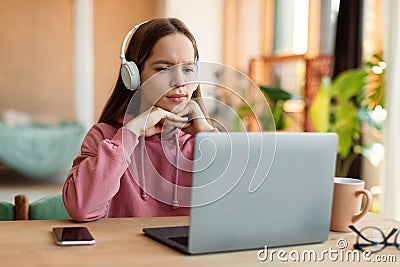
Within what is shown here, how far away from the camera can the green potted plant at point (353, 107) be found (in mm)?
3074

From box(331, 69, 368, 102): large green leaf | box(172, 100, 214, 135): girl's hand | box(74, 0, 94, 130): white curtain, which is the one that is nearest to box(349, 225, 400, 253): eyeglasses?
box(172, 100, 214, 135): girl's hand

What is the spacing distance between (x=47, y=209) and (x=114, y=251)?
532 millimetres

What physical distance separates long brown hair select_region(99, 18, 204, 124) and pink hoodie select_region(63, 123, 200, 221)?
0.05m

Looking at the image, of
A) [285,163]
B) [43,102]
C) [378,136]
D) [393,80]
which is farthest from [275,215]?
[43,102]

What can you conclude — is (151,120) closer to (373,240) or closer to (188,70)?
(188,70)

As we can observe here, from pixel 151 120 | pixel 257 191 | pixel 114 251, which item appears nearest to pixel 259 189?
pixel 257 191

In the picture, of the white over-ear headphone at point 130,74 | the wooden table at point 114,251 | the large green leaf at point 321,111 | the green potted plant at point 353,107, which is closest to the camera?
the wooden table at point 114,251

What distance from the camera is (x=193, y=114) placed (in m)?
1.26

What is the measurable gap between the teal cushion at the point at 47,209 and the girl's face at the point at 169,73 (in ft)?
1.16

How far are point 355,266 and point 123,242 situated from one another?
390 millimetres

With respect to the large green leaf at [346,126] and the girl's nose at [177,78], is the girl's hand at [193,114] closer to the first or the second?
the girl's nose at [177,78]

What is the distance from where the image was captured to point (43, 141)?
4836 millimetres

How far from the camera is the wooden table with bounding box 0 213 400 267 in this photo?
0.90m

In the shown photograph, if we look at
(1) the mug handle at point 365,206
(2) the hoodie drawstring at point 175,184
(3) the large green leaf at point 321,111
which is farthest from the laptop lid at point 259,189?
(3) the large green leaf at point 321,111
